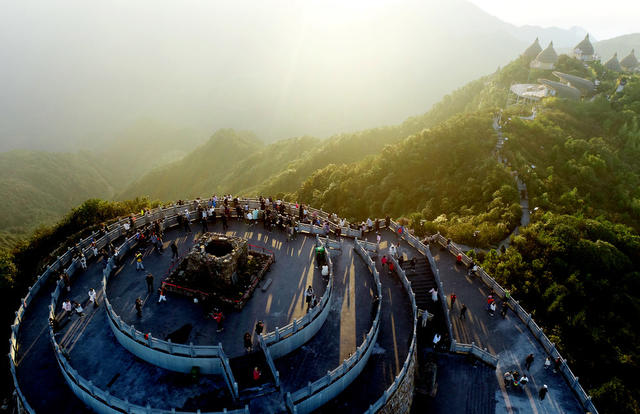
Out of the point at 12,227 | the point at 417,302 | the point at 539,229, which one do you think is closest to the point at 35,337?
the point at 417,302

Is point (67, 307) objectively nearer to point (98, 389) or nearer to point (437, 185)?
point (98, 389)

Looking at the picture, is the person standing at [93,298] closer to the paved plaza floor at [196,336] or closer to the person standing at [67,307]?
the paved plaza floor at [196,336]

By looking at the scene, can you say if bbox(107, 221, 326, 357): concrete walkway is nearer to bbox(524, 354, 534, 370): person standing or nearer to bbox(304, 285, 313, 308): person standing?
bbox(304, 285, 313, 308): person standing

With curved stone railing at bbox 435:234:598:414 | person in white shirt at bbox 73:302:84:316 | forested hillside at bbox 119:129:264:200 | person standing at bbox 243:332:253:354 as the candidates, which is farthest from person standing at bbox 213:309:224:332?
forested hillside at bbox 119:129:264:200

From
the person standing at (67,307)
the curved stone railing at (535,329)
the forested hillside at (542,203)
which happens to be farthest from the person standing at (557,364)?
the person standing at (67,307)

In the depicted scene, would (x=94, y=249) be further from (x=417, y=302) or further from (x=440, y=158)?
(x=440, y=158)

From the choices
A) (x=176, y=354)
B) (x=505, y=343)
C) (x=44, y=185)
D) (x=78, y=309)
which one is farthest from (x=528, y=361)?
(x=44, y=185)
